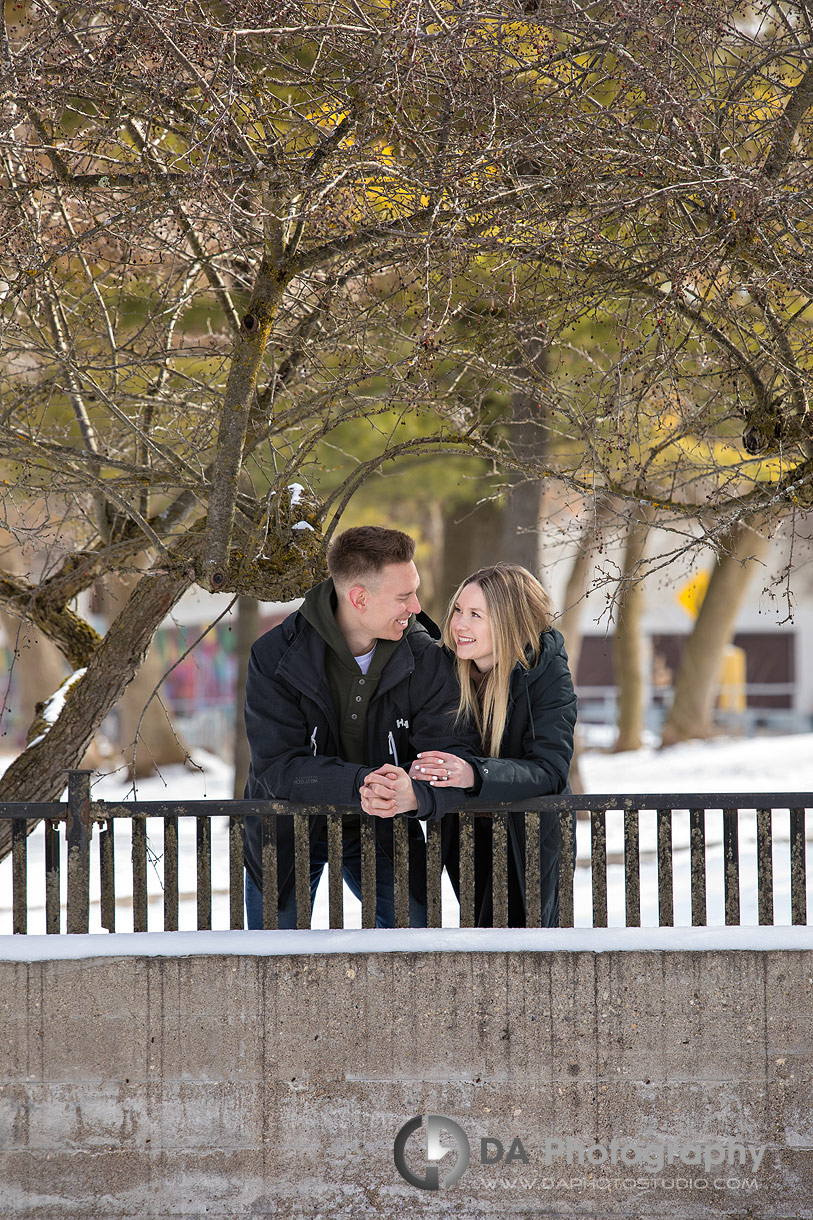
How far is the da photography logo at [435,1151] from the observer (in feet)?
12.3

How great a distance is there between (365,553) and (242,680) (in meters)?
9.55

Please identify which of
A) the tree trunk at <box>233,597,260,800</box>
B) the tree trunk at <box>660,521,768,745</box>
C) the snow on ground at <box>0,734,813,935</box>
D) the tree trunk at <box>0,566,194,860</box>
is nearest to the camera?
the tree trunk at <box>0,566,194,860</box>

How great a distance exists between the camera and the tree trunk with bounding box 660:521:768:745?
61.6ft

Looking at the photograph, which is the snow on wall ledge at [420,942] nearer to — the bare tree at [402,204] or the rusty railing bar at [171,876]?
the rusty railing bar at [171,876]

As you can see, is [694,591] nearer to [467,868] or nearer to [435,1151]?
[467,868]

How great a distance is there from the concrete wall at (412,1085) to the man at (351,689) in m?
0.53

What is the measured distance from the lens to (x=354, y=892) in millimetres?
4359

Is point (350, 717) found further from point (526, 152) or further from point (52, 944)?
A: point (526, 152)

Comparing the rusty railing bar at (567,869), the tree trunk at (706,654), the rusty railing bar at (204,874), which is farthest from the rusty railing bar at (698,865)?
the tree trunk at (706,654)

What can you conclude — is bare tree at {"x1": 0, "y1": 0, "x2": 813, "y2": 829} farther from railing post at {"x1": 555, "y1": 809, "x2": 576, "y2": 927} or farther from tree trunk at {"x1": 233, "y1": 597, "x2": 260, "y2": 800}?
tree trunk at {"x1": 233, "y1": 597, "x2": 260, "y2": 800}

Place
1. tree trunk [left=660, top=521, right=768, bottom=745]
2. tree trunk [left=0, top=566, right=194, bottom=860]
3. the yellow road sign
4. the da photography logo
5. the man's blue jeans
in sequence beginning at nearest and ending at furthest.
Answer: the da photography logo
the man's blue jeans
tree trunk [left=0, top=566, right=194, bottom=860]
the yellow road sign
tree trunk [left=660, top=521, right=768, bottom=745]

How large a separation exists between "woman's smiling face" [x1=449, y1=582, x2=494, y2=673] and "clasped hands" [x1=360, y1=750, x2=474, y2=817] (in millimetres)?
435

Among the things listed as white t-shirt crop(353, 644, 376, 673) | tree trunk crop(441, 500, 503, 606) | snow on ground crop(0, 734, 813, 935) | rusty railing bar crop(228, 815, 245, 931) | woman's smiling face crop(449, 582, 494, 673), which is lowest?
snow on ground crop(0, 734, 813, 935)

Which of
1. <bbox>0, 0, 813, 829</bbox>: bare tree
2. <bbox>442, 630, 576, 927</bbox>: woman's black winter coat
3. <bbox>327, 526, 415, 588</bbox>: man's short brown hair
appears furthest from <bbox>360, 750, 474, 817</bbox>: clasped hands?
<bbox>0, 0, 813, 829</bbox>: bare tree
